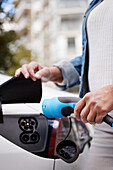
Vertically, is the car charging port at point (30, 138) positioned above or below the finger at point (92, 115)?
below

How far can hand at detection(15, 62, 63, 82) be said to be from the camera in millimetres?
1633

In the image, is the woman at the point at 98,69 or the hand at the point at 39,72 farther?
the hand at the point at 39,72

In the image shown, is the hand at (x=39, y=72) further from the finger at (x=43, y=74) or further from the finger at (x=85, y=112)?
the finger at (x=85, y=112)

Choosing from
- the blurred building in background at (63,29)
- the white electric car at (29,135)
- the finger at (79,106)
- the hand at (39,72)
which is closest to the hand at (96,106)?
the finger at (79,106)

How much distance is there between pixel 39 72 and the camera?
1713 millimetres

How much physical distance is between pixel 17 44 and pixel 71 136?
13.5m

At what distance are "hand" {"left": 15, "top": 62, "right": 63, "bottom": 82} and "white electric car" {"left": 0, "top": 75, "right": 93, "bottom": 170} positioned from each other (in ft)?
0.13

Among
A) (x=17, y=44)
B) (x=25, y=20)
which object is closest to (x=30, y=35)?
(x=25, y=20)

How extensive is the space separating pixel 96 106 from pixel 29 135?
1.61 feet

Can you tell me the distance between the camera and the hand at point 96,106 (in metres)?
1.13

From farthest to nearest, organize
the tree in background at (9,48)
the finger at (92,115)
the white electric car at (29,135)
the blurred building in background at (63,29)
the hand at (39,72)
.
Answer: the blurred building in background at (63,29) < the tree in background at (9,48) < the hand at (39,72) < the white electric car at (29,135) < the finger at (92,115)

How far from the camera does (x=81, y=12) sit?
92.6 ft

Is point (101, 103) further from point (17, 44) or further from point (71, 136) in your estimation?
point (17, 44)

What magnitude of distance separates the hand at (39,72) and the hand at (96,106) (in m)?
0.52
